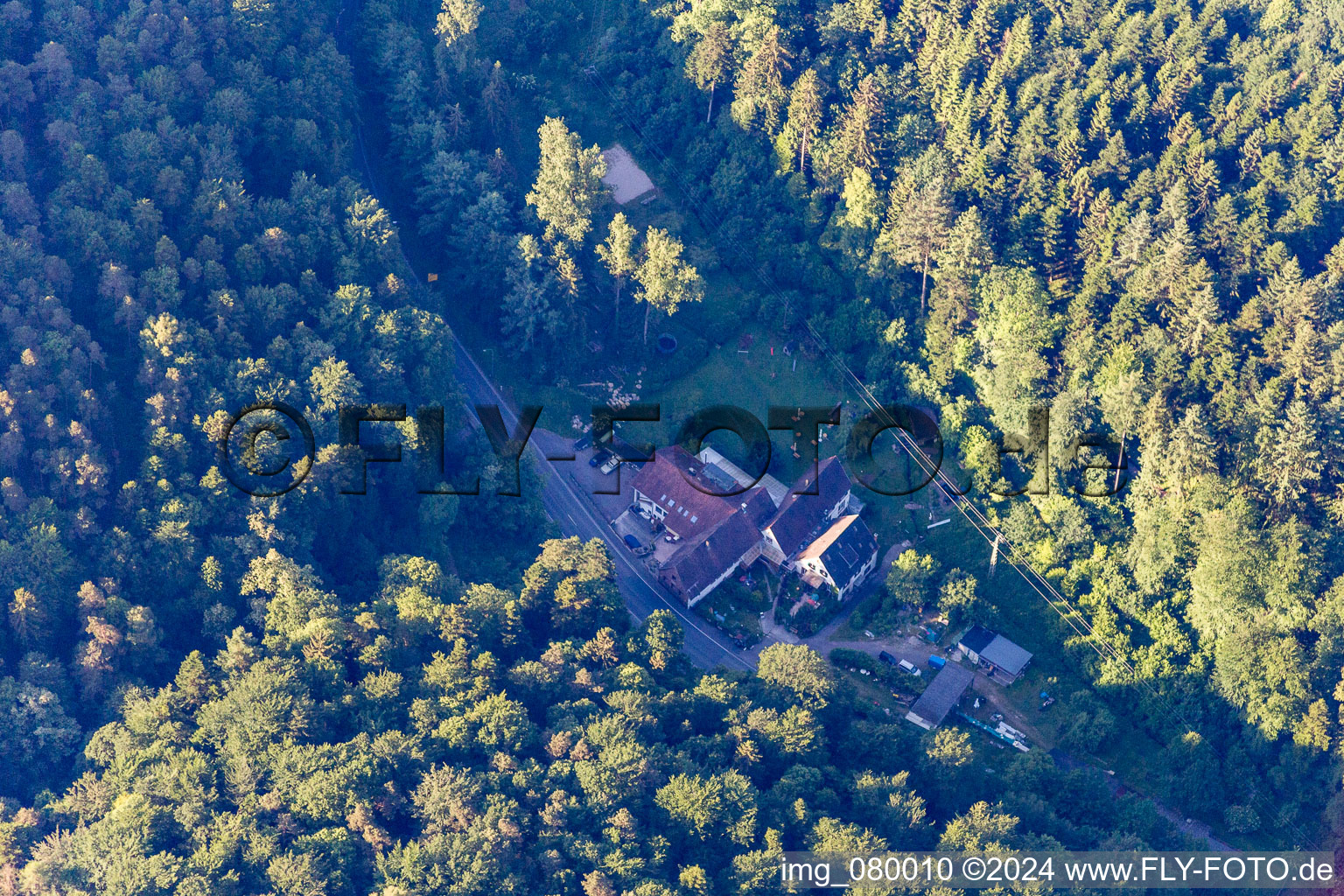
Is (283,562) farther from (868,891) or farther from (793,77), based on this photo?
(793,77)

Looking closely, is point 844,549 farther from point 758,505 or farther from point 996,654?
point 996,654

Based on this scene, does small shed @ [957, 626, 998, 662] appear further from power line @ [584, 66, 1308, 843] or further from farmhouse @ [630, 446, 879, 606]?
farmhouse @ [630, 446, 879, 606]

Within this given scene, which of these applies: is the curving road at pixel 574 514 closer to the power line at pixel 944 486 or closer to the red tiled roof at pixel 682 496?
the red tiled roof at pixel 682 496

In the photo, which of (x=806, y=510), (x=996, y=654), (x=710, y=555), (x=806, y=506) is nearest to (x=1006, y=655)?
(x=996, y=654)

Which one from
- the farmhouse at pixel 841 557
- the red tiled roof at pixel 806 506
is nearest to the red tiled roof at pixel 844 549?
the farmhouse at pixel 841 557

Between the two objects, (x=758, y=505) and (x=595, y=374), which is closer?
(x=758, y=505)
